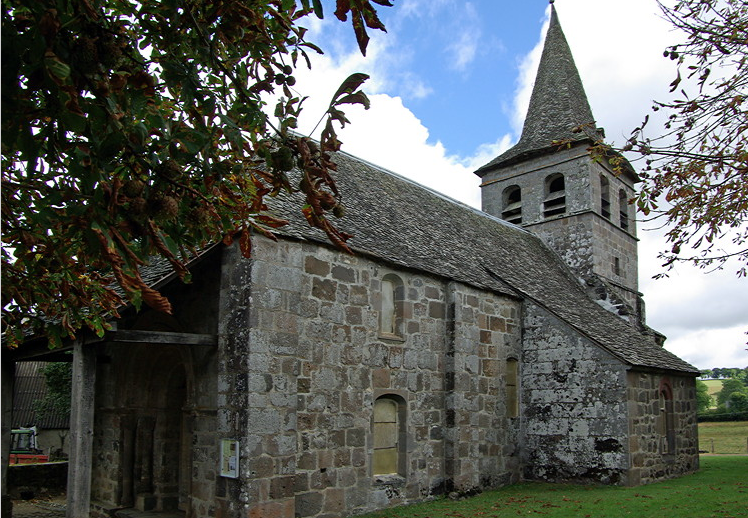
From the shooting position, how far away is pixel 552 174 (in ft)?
75.4

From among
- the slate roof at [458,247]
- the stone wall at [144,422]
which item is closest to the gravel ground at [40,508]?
the stone wall at [144,422]

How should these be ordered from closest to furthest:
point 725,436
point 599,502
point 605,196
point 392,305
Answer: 1. point 599,502
2. point 392,305
3. point 605,196
4. point 725,436

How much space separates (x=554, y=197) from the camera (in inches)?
896

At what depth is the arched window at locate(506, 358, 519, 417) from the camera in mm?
15898

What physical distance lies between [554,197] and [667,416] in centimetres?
852

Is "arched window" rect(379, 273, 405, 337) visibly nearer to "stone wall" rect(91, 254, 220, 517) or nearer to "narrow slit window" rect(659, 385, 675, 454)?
"stone wall" rect(91, 254, 220, 517)

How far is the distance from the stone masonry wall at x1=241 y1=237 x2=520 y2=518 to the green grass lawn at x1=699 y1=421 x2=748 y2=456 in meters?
18.6

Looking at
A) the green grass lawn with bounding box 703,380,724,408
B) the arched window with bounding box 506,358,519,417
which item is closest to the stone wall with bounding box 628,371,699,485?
the arched window with bounding box 506,358,519,417

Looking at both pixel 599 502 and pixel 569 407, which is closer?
pixel 599 502

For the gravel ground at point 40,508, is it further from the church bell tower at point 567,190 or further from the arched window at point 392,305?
the church bell tower at point 567,190

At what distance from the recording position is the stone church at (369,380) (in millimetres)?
10117

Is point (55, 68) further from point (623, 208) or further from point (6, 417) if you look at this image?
point (623, 208)

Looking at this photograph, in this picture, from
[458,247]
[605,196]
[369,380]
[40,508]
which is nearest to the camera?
[369,380]

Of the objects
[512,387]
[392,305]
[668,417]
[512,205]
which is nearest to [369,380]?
[392,305]
